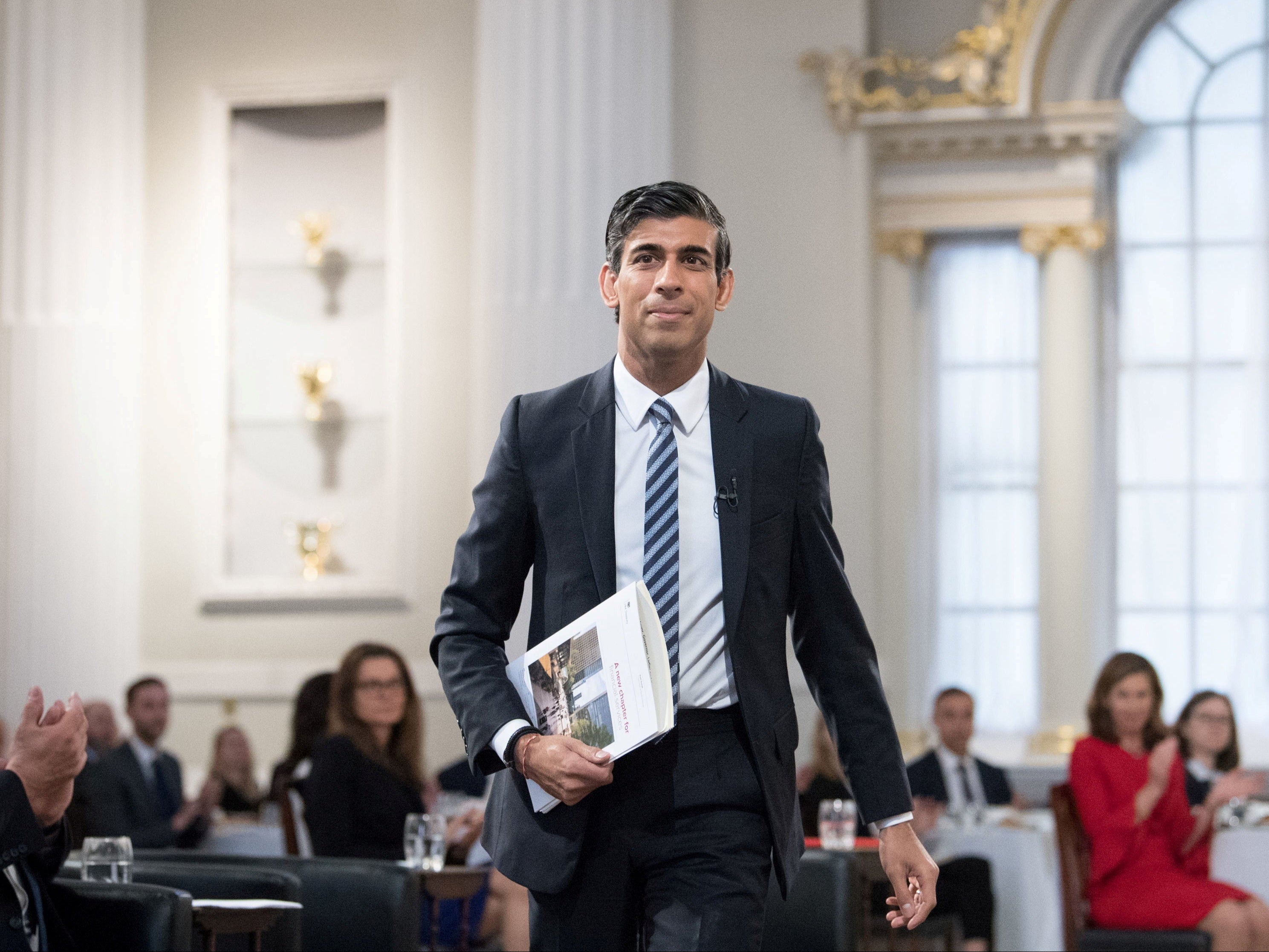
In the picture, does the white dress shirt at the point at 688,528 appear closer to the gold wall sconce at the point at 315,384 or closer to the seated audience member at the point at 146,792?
the seated audience member at the point at 146,792

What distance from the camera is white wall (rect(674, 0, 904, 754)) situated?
8781mm

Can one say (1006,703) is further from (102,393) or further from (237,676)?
(102,393)

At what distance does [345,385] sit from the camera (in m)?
9.26

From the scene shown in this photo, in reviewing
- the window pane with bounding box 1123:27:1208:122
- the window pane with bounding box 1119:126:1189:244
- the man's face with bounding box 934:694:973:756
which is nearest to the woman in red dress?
the man's face with bounding box 934:694:973:756

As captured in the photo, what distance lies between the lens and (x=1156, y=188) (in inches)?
356

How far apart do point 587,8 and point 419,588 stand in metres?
2.93

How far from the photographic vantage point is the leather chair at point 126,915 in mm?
3176

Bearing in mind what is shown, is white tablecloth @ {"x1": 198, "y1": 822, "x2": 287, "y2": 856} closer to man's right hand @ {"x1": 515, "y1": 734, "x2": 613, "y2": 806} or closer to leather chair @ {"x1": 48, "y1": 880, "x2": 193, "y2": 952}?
leather chair @ {"x1": 48, "y1": 880, "x2": 193, "y2": 952}

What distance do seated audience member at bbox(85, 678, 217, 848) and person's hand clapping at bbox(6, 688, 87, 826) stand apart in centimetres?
355

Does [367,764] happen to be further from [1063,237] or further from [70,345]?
[1063,237]

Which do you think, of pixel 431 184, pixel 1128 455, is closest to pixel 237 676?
pixel 431 184

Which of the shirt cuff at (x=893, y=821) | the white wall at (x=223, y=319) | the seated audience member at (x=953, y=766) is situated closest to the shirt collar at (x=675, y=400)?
the shirt cuff at (x=893, y=821)

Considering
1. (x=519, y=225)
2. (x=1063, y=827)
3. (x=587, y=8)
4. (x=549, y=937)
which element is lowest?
(x=1063, y=827)

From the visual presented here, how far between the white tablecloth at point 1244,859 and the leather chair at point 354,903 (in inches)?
116
